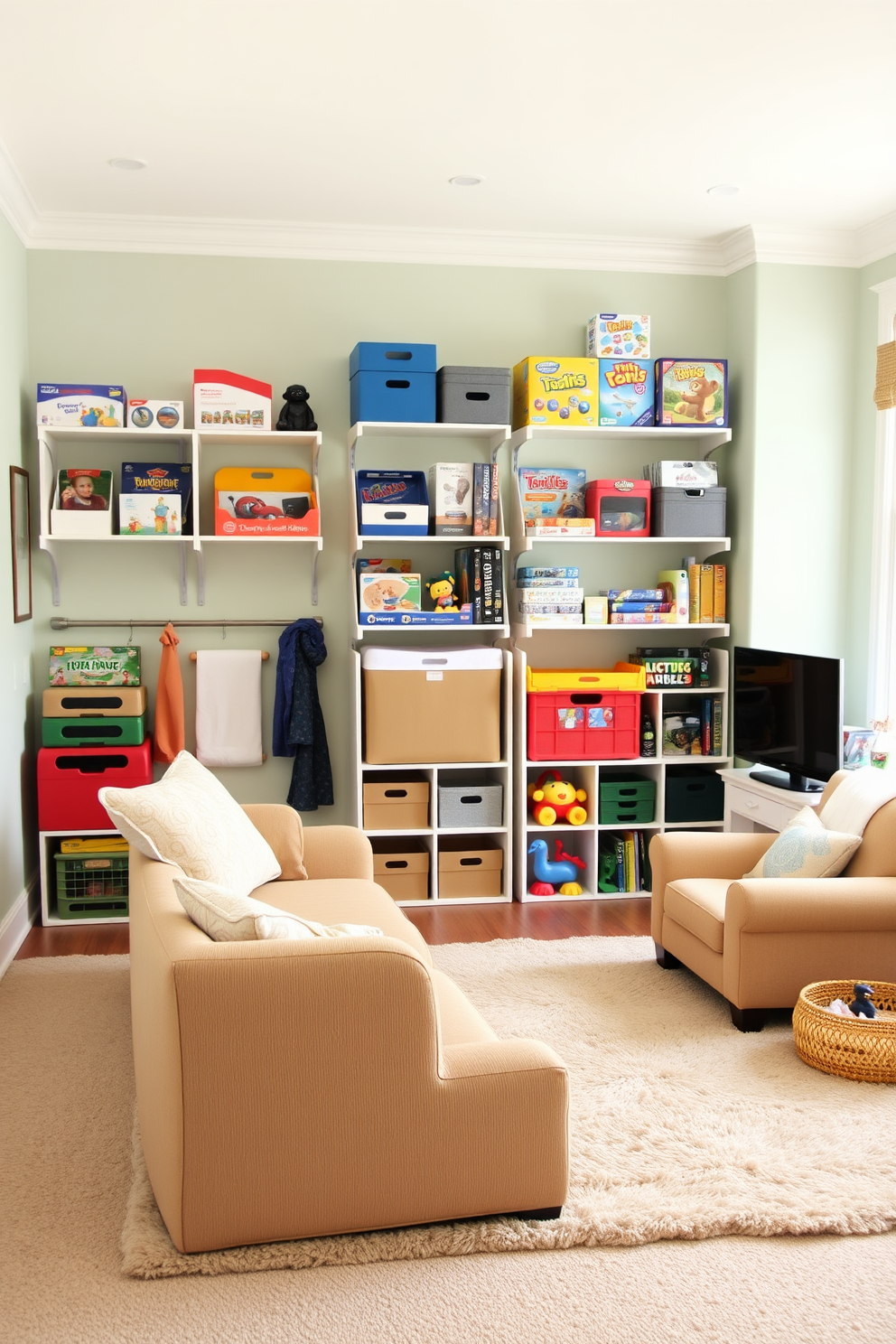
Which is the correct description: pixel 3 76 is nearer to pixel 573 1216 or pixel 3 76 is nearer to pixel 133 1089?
pixel 133 1089

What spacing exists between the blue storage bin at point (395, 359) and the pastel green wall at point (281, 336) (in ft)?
1.03

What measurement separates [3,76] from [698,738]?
354 cm

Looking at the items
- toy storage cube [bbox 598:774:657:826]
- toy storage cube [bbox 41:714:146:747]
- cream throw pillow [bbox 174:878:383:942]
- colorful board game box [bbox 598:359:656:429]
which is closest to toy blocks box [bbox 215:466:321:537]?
toy storage cube [bbox 41:714:146:747]

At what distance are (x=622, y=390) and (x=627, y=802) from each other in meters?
1.75

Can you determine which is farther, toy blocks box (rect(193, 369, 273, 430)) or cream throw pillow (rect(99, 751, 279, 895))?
toy blocks box (rect(193, 369, 273, 430))

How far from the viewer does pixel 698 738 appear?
16.4ft

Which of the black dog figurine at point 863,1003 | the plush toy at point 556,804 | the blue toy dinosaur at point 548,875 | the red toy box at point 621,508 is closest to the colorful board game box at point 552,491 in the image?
the red toy box at point 621,508

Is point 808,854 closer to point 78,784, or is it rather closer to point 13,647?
point 78,784

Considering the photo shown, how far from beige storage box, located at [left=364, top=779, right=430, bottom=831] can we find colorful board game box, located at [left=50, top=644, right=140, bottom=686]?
1.08 m

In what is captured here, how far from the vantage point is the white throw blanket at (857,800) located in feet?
11.5

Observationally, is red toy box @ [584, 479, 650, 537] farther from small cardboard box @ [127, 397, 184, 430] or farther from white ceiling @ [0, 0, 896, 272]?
small cardboard box @ [127, 397, 184, 430]

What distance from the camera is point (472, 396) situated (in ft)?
15.3

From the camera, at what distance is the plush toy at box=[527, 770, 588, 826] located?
4.79m

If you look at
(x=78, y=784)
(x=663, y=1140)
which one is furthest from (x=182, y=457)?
(x=663, y=1140)
